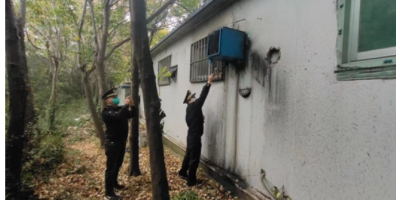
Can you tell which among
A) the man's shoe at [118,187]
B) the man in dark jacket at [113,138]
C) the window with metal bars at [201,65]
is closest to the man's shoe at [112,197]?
the man in dark jacket at [113,138]

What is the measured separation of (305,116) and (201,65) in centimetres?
323

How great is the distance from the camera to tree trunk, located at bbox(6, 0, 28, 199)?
10.2 ft

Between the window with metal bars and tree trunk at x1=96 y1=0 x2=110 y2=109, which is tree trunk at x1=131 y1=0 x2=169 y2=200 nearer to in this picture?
the window with metal bars

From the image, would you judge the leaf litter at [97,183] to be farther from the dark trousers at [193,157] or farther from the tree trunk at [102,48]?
the tree trunk at [102,48]

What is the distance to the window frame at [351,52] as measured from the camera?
2.05m

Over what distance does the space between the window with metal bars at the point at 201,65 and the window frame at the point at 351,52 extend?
2.45m

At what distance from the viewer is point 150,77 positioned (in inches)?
127

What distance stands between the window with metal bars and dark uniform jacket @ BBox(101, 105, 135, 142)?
1.99 metres

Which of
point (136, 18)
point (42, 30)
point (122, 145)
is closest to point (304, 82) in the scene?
point (136, 18)

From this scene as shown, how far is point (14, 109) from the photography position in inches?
124

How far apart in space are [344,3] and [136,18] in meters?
2.74

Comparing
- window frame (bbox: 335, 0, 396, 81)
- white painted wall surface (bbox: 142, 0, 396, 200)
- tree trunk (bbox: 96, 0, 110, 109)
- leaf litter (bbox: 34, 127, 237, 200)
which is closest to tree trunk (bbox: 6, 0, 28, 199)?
leaf litter (bbox: 34, 127, 237, 200)

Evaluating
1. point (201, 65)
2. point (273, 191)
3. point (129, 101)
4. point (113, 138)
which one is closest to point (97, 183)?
point (113, 138)

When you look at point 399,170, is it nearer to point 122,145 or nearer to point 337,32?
point 337,32
